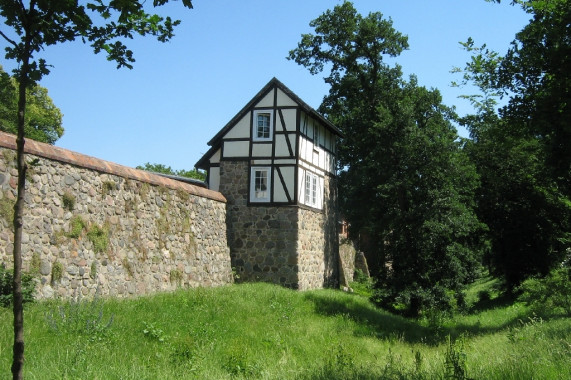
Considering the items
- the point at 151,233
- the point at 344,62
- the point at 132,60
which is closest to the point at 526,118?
the point at 132,60

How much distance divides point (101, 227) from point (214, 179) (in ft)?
30.1

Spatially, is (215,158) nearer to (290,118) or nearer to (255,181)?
(255,181)

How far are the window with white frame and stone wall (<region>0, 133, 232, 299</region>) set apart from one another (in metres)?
5.36

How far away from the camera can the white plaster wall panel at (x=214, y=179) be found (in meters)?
21.7

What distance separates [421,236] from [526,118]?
568 inches

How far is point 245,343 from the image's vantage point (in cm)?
1184

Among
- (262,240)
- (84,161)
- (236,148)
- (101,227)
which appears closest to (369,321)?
(262,240)

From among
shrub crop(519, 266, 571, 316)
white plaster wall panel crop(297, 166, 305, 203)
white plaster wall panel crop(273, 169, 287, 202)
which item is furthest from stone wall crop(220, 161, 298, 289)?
shrub crop(519, 266, 571, 316)

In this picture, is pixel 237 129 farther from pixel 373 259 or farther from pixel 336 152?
pixel 373 259

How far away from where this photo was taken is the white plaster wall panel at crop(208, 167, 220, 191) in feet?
71.3

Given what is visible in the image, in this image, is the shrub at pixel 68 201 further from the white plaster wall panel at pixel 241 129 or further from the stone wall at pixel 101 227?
the white plaster wall panel at pixel 241 129

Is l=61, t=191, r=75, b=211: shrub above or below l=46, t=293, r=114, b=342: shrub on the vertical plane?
above

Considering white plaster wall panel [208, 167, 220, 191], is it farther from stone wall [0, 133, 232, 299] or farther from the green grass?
the green grass

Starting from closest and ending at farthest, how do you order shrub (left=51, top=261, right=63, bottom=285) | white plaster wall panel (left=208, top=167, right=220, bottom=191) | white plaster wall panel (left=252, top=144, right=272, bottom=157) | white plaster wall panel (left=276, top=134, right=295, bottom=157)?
shrub (left=51, top=261, right=63, bottom=285) → white plaster wall panel (left=276, top=134, right=295, bottom=157) → white plaster wall panel (left=252, top=144, right=272, bottom=157) → white plaster wall panel (left=208, top=167, right=220, bottom=191)
